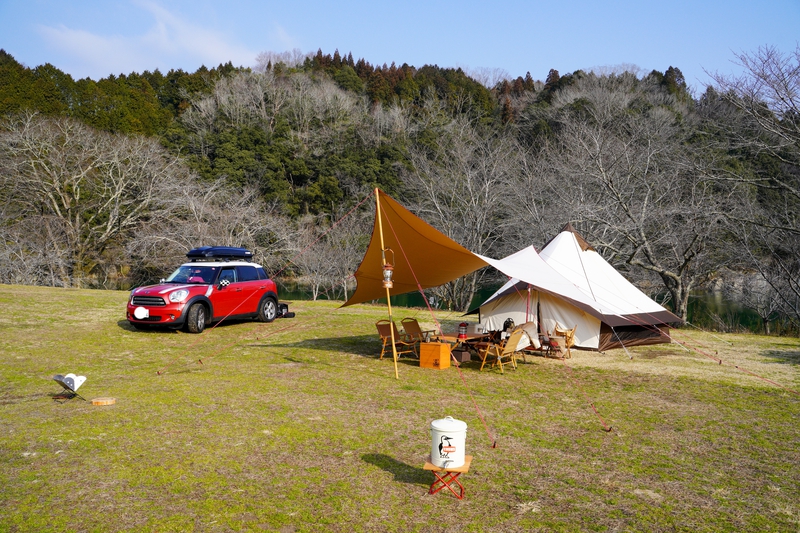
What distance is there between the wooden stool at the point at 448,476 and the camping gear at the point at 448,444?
3 cm

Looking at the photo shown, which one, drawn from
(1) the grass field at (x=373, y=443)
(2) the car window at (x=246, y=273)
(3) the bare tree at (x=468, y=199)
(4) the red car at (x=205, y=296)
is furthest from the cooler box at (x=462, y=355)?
(3) the bare tree at (x=468, y=199)

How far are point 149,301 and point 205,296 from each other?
3.51 feet

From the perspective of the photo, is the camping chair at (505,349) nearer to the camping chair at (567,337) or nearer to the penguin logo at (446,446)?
the camping chair at (567,337)

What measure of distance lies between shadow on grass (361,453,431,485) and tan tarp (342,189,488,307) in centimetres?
428

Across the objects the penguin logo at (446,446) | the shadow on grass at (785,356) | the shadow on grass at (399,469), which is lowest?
the shadow on grass at (399,469)

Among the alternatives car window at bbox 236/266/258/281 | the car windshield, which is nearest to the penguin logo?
the car windshield

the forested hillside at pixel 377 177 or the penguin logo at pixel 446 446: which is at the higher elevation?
the forested hillside at pixel 377 177

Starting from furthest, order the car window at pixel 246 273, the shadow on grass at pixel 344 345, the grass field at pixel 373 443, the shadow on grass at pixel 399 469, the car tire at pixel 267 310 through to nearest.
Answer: the car tire at pixel 267 310, the car window at pixel 246 273, the shadow on grass at pixel 344 345, the shadow on grass at pixel 399 469, the grass field at pixel 373 443

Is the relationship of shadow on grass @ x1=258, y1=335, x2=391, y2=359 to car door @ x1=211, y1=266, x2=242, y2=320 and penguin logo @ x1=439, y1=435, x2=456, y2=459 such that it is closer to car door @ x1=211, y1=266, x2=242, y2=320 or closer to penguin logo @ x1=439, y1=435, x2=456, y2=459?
car door @ x1=211, y1=266, x2=242, y2=320

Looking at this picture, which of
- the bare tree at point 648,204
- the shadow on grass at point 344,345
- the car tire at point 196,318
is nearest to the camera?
the shadow on grass at point 344,345

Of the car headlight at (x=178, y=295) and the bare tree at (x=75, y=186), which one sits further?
the bare tree at (x=75, y=186)

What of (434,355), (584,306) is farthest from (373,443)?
(584,306)

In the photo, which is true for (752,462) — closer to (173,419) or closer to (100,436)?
(173,419)

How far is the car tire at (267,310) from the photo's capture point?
44.5 ft
